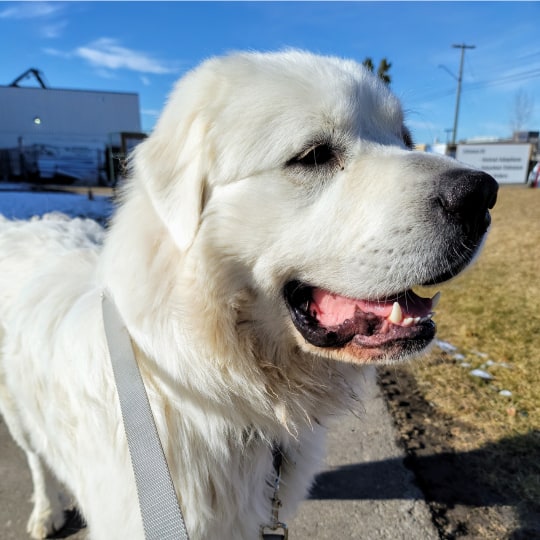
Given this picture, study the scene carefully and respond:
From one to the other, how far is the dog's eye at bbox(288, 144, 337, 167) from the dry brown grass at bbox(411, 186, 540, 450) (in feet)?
2.19

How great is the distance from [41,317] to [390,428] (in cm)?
241

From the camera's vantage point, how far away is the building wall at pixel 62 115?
120 ft

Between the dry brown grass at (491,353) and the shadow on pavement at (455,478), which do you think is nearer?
the shadow on pavement at (455,478)

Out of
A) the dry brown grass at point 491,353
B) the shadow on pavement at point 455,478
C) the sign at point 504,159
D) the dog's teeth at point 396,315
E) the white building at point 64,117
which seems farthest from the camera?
the white building at point 64,117

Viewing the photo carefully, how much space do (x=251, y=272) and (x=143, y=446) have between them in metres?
0.69

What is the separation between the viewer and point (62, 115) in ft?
122

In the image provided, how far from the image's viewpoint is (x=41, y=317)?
6.94 feet

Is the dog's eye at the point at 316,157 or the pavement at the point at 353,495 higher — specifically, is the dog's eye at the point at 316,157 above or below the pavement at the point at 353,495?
above

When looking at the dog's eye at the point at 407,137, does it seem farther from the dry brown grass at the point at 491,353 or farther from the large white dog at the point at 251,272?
the dry brown grass at the point at 491,353

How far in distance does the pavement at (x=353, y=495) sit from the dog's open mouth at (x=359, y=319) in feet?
2.26

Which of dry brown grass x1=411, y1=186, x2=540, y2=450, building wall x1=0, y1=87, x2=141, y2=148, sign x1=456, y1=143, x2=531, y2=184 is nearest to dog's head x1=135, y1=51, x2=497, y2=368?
dry brown grass x1=411, y1=186, x2=540, y2=450

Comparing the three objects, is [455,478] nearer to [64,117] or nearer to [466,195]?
[466,195]

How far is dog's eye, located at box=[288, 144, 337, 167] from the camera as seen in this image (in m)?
1.73

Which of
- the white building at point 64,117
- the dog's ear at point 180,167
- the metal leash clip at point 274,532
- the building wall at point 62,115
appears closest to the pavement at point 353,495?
the metal leash clip at point 274,532
